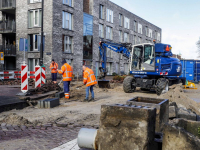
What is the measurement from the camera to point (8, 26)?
30.1 m

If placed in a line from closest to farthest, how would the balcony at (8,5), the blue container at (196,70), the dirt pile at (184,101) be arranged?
the dirt pile at (184,101)
the blue container at (196,70)
the balcony at (8,5)

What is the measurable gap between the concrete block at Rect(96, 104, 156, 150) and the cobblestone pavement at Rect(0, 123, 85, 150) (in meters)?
1.56

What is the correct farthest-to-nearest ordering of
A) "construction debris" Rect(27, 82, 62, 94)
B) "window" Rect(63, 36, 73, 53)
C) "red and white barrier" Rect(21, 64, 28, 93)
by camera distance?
"window" Rect(63, 36, 73, 53), "construction debris" Rect(27, 82, 62, 94), "red and white barrier" Rect(21, 64, 28, 93)

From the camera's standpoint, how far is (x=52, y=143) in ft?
15.1

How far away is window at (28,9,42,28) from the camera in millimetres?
27062

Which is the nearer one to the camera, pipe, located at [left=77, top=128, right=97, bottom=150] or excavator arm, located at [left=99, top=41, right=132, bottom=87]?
pipe, located at [left=77, top=128, right=97, bottom=150]

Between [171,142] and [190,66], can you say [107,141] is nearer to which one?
[171,142]

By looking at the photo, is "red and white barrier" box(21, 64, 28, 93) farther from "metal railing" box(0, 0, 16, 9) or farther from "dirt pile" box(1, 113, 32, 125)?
"metal railing" box(0, 0, 16, 9)

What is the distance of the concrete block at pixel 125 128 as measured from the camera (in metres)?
3.01

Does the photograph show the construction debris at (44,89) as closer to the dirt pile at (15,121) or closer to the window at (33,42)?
the dirt pile at (15,121)

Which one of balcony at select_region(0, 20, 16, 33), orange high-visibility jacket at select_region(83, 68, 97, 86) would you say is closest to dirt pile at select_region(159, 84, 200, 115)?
orange high-visibility jacket at select_region(83, 68, 97, 86)

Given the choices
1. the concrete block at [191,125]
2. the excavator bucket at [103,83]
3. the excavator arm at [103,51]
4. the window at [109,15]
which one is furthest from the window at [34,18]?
the concrete block at [191,125]

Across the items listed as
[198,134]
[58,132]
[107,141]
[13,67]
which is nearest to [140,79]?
[58,132]

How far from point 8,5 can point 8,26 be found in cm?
263
